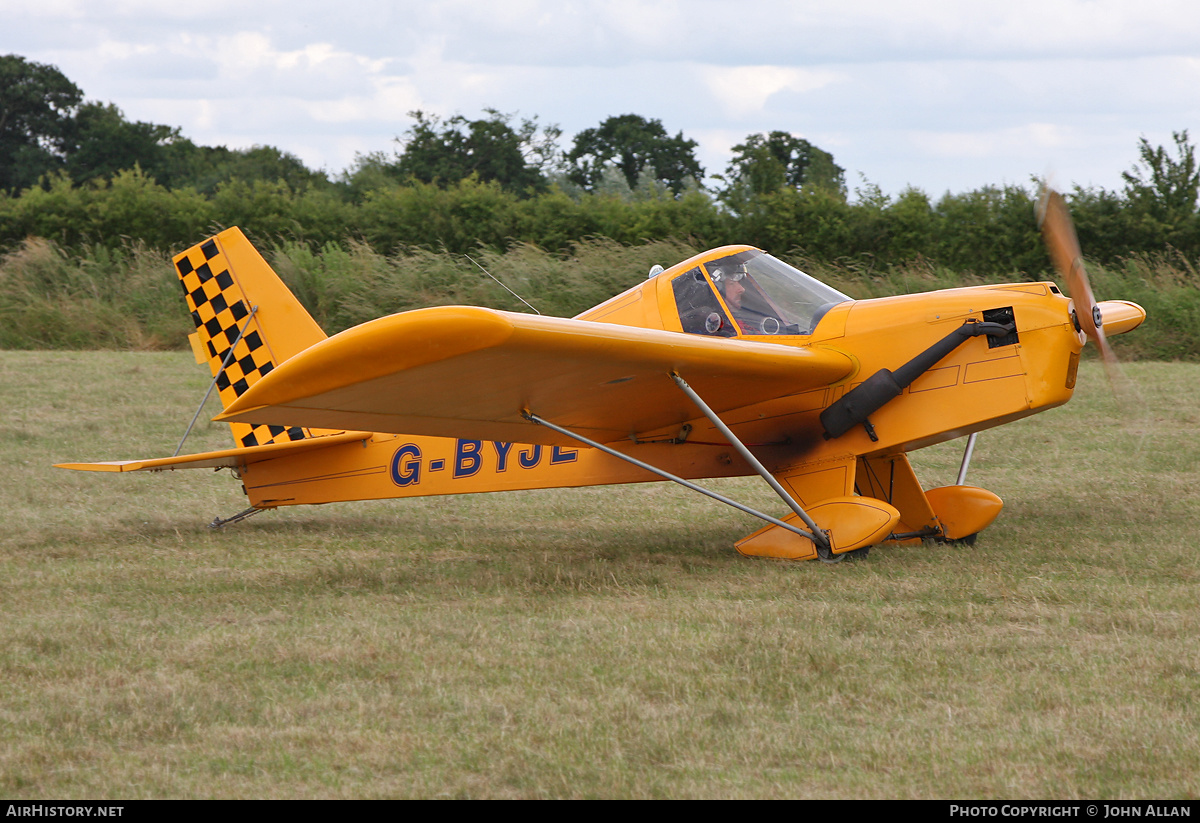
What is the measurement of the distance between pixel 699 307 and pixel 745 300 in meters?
0.28

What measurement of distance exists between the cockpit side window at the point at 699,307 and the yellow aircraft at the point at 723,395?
0.01 metres

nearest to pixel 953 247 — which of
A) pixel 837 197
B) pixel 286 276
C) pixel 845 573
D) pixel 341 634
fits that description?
pixel 837 197

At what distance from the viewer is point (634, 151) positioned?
5147cm

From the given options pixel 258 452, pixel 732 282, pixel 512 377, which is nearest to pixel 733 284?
pixel 732 282

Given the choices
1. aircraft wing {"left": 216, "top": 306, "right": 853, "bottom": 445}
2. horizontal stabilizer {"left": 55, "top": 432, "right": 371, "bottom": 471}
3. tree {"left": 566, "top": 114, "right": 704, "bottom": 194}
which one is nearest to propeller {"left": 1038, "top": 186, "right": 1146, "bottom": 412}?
aircraft wing {"left": 216, "top": 306, "right": 853, "bottom": 445}

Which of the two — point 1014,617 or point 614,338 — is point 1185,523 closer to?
point 1014,617

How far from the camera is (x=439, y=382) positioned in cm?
529

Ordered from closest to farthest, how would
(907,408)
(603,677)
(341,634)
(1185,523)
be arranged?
1. (603,677)
2. (341,634)
3. (907,408)
4. (1185,523)

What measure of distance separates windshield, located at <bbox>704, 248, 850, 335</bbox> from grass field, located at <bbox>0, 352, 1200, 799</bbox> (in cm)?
144

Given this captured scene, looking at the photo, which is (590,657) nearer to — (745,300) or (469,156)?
(745,300)

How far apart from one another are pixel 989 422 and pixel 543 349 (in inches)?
107

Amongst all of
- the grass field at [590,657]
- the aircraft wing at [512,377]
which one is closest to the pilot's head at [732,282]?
the aircraft wing at [512,377]

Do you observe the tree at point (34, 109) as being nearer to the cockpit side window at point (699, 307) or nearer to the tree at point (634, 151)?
the tree at point (634, 151)

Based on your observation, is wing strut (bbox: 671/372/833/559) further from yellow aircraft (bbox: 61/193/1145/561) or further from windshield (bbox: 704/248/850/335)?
windshield (bbox: 704/248/850/335)
